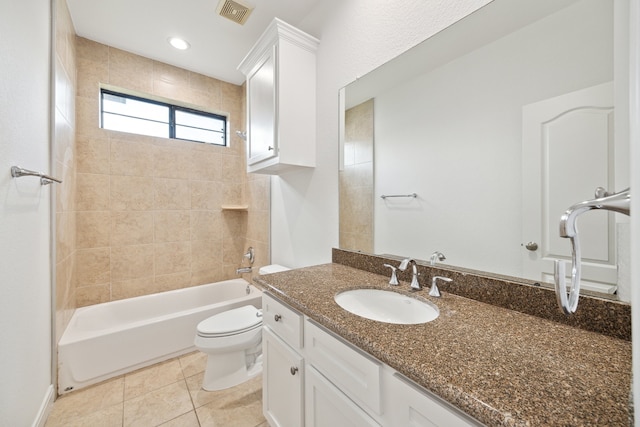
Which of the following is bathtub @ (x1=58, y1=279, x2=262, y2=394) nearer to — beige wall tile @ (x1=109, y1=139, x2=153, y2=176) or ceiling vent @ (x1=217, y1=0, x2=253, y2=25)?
beige wall tile @ (x1=109, y1=139, x2=153, y2=176)

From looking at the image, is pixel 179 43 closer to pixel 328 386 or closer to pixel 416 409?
pixel 328 386

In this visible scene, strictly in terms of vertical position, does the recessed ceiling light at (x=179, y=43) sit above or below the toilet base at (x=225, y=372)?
above

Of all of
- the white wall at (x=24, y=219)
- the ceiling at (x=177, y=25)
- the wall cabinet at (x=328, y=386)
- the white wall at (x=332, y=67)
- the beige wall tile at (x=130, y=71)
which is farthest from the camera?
the beige wall tile at (x=130, y=71)

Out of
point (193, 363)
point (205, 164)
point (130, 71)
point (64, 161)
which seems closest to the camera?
point (64, 161)

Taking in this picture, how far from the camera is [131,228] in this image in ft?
7.93

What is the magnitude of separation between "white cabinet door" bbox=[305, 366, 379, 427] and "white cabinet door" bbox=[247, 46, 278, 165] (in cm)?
135

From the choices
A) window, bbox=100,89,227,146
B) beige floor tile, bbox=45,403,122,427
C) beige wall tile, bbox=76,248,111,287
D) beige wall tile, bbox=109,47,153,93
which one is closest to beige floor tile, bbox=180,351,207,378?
beige floor tile, bbox=45,403,122,427

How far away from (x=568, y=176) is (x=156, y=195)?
2980 millimetres

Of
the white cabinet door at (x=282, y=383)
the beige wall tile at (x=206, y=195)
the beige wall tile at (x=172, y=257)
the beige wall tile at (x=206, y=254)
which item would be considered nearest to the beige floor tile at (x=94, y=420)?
the white cabinet door at (x=282, y=383)

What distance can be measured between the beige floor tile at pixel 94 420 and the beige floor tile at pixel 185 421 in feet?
0.93

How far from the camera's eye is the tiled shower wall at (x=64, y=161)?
1594 millimetres

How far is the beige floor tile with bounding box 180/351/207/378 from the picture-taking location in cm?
189

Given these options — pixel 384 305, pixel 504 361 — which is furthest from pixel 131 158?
pixel 504 361

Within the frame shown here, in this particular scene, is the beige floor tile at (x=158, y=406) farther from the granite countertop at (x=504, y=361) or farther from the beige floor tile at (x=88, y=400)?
the granite countertop at (x=504, y=361)
